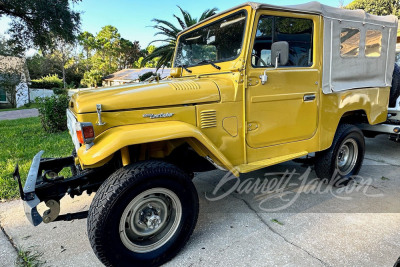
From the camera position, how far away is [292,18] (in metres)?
2.84

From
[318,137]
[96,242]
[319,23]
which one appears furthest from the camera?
[318,137]

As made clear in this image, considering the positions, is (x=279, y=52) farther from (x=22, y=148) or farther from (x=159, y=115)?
(x=22, y=148)

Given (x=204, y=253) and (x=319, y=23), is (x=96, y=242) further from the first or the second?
(x=319, y=23)

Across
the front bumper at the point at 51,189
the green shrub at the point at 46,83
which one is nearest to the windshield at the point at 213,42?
the front bumper at the point at 51,189

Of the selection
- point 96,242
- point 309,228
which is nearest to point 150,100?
point 96,242

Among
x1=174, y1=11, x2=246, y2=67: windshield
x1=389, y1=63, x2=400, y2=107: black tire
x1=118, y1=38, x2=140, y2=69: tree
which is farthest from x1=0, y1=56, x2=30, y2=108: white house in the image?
x1=118, y1=38, x2=140, y2=69: tree

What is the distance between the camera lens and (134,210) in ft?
7.13

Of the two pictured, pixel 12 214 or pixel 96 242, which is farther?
pixel 12 214

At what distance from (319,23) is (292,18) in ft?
1.28

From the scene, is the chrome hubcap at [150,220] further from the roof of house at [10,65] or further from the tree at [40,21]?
the roof of house at [10,65]

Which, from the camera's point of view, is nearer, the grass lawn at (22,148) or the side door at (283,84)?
the side door at (283,84)

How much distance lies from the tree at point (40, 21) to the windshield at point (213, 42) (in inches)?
279

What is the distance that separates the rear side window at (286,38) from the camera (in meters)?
2.68

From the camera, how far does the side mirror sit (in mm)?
2486
